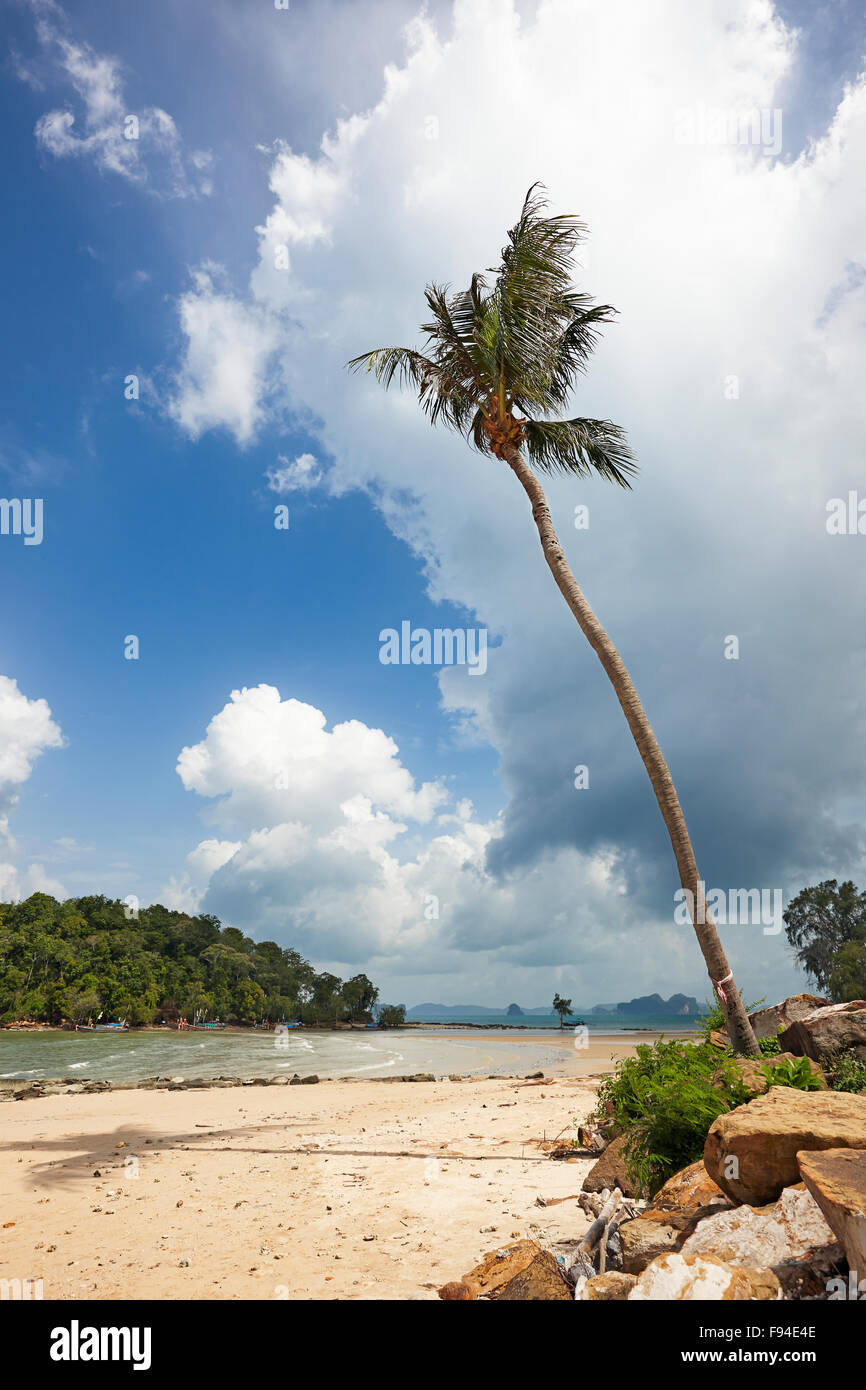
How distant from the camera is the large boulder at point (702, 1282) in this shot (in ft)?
10.5

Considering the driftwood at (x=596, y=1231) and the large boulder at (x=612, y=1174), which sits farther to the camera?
the large boulder at (x=612, y=1174)

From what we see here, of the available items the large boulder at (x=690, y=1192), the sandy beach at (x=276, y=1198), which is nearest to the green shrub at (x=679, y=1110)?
the large boulder at (x=690, y=1192)

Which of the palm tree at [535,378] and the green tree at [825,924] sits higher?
the palm tree at [535,378]

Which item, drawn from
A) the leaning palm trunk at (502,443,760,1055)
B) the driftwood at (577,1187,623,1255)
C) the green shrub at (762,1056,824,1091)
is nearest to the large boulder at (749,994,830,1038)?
the leaning palm trunk at (502,443,760,1055)

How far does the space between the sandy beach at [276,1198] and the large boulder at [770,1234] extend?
2181 millimetres

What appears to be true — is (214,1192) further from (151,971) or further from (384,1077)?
(151,971)

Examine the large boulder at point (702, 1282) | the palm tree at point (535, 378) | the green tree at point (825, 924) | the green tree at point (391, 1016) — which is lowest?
the green tree at point (391, 1016)

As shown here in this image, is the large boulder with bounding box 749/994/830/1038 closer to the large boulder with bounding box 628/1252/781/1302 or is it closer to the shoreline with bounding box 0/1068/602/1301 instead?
the shoreline with bounding box 0/1068/602/1301

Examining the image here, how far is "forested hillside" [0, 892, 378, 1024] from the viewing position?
79.4 metres

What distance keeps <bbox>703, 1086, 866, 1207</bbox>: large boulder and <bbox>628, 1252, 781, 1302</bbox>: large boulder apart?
1.01 meters

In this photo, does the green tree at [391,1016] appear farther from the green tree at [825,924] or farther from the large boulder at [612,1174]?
the large boulder at [612,1174]

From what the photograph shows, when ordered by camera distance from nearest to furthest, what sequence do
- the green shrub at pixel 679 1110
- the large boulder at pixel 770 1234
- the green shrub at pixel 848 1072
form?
the large boulder at pixel 770 1234 < the green shrub at pixel 679 1110 < the green shrub at pixel 848 1072
